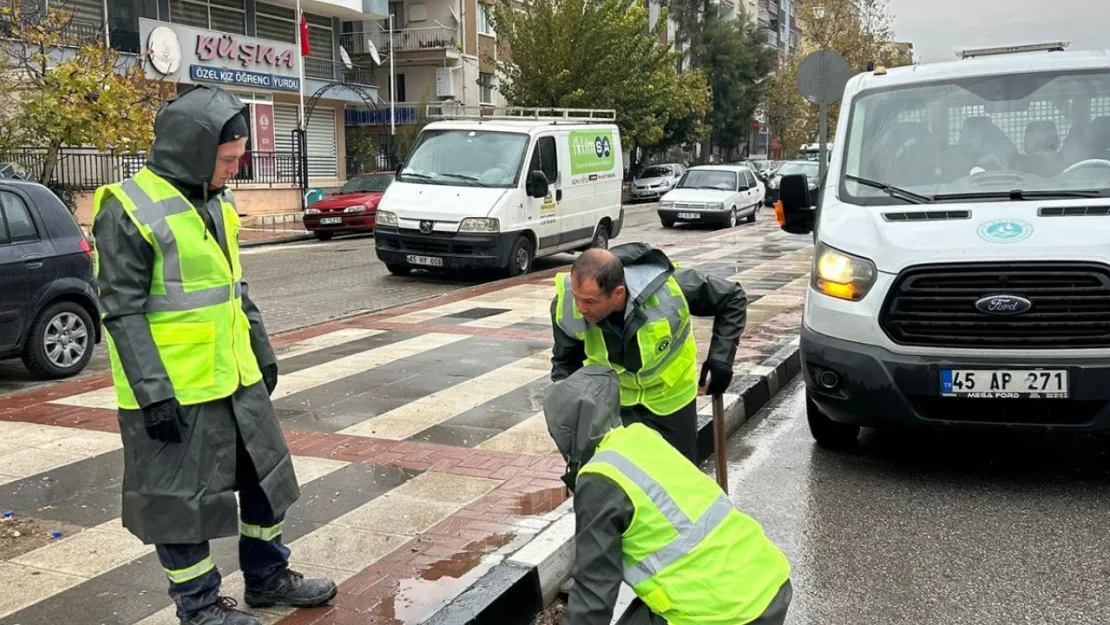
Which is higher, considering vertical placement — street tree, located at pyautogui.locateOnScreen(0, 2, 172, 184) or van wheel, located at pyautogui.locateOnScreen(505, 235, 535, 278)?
street tree, located at pyautogui.locateOnScreen(0, 2, 172, 184)

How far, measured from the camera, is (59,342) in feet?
28.6

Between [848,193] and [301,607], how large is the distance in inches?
155

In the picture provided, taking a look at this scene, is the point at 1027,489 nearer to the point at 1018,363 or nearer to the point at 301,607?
the point at 1018,363

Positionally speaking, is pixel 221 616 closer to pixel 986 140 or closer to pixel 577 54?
pixel 986 140

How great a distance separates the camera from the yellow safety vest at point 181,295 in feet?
11.4

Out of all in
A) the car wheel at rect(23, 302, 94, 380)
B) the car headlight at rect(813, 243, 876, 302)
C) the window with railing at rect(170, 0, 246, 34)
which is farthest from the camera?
the window with railing at rect(170, 0, 246, 34)

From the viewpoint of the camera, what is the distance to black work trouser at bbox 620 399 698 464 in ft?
13.3

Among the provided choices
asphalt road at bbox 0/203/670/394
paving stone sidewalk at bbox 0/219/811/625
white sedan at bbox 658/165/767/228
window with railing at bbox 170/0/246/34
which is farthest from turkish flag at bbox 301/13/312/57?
paving stone sidewalk at bbox 0/219/811/625

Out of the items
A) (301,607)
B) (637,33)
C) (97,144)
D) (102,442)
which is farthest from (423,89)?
(301,607)

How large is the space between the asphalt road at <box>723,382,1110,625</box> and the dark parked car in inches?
218

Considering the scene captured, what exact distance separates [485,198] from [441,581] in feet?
34.1

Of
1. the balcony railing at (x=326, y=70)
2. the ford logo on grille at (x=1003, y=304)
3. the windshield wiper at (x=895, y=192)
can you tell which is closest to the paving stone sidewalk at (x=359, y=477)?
the ford logo on grille at (x=1003, y=304)

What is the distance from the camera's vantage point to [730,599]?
255 cm

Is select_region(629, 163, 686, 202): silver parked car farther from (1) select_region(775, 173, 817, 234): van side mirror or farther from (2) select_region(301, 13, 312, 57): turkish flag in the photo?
(1) select_region(775, 173, 817, 234): van side mirror
